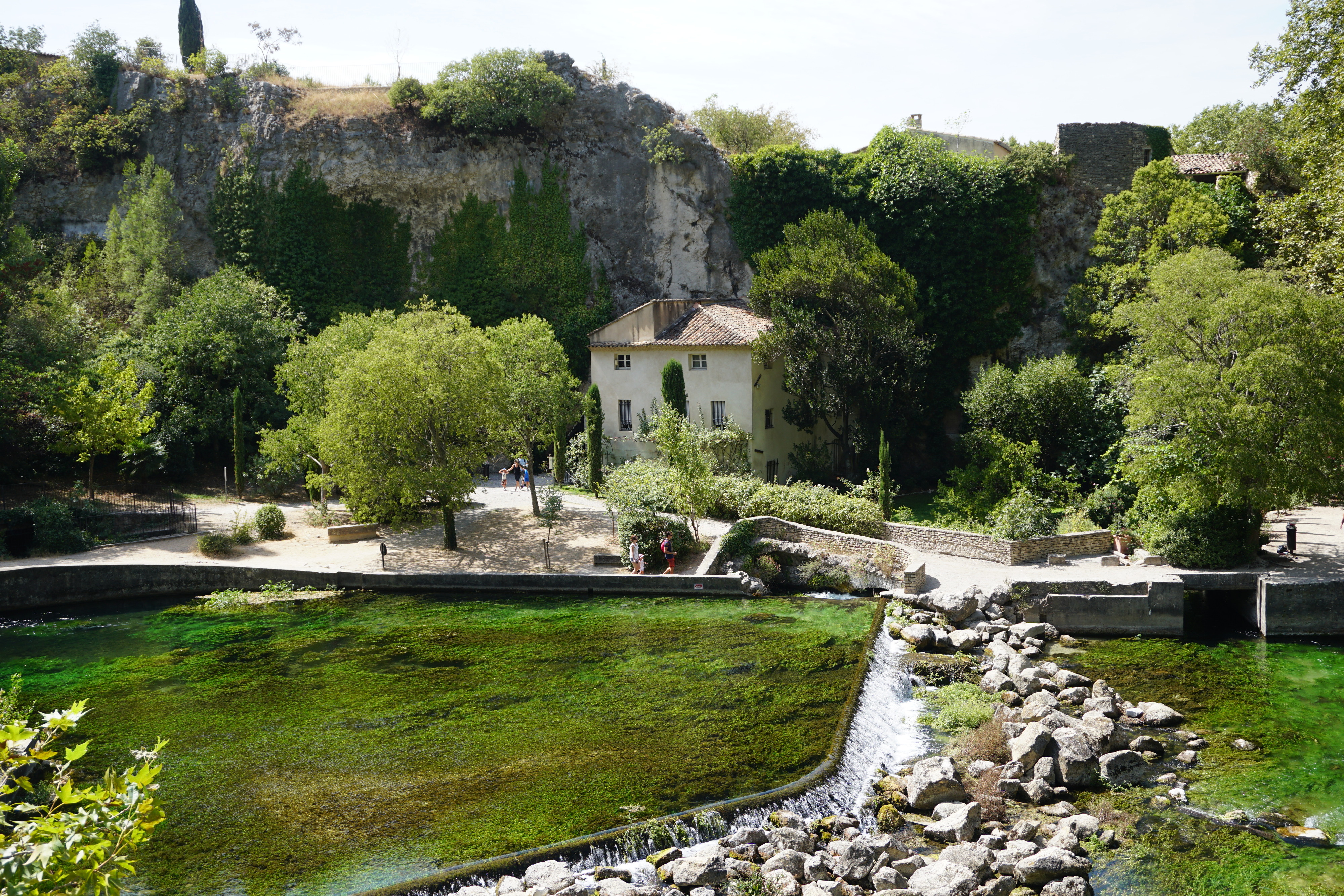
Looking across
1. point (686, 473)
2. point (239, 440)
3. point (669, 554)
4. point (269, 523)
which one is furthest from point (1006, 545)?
point (239, 440)

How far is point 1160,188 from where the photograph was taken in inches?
1336

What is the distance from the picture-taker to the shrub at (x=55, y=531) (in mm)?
26562

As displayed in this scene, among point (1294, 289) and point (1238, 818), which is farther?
point (1294, 289)

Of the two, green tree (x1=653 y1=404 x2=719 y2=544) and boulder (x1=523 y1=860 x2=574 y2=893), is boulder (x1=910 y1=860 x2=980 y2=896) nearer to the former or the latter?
boulder (x1=523 y1=860 x2=574 y2=893)

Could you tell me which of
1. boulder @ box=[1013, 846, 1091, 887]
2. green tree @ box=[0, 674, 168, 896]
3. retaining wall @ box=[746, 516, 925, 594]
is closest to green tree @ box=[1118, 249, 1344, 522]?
retaining wall @ box=[746, 516, 925, 594]

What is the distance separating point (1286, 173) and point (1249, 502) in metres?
19.9

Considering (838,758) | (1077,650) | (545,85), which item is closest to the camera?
(838,758)

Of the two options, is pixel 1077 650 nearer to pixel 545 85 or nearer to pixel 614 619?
pixel 614 619

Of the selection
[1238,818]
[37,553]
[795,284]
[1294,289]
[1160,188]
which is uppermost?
[1160,188]

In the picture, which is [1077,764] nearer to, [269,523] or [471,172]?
[269,523]

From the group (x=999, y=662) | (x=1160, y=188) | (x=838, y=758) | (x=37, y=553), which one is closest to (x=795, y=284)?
(x=1160, y=188)

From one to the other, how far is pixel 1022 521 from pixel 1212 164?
22197mm

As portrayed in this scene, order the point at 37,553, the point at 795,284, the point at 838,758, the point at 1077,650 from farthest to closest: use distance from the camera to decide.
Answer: the point at 795,284, the point at 37,553, the point at 1077,650, the point at 838,758

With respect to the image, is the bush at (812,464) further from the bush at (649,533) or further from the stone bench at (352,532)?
the stone bench at (352,532)
